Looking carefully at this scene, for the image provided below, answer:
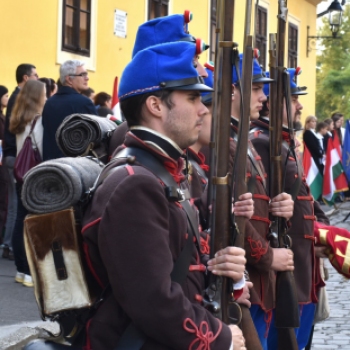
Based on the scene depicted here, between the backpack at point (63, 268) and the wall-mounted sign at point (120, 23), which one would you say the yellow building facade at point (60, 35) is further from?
the backpack at point (63, 268)

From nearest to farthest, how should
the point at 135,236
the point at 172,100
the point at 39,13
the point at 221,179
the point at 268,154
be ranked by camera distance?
1. the point at 135,236
2. the point at 172,100
3. the point at 221,179
4. the point at 268,154
5. the point at 39,13

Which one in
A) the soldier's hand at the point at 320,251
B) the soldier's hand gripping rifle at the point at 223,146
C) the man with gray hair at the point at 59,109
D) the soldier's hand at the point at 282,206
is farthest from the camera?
the man with gray hair at the point at 59,109

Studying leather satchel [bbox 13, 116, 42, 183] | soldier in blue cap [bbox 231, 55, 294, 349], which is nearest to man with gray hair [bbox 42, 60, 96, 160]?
leather satchel [bbox 13, 116, 42, 183]

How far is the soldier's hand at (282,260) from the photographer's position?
469 centimetres

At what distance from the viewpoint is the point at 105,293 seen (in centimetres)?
279

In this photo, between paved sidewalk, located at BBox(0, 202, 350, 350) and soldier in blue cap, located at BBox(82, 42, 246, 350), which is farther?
paved sidewalk, located at BBox(0, 202, 350, 350)

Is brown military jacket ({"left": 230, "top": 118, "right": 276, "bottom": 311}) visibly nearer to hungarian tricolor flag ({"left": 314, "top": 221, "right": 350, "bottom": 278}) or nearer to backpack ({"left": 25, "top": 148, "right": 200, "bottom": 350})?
hungarian tricolor flag ({"left": 314, "top": 221, "right": 350, "bottom": 278})

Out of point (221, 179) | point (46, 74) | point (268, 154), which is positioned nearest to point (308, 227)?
point (268, 154)

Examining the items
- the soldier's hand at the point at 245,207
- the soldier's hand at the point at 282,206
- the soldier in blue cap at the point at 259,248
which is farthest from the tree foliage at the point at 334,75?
the soldier's hand at the point at 245,207

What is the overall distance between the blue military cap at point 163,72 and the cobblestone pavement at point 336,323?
3.96m

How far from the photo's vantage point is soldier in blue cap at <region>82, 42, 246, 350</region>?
263cm

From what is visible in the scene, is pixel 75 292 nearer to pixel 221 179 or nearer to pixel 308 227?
pixel 221 179

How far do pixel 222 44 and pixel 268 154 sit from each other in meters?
1.98

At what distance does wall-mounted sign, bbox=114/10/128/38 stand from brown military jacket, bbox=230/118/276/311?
11.0m
